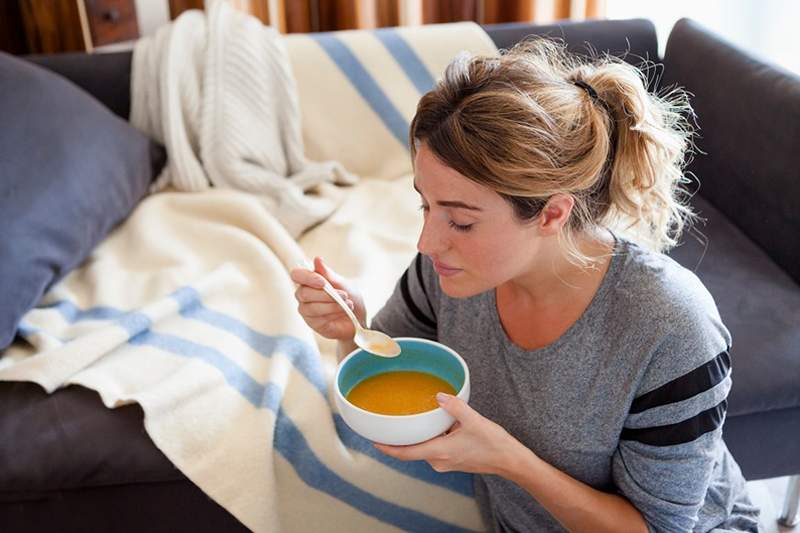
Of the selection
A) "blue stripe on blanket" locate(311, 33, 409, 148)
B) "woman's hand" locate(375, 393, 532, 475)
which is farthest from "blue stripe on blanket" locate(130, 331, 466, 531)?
"blue stripe on blanket" locate(311, 33, 409, 148)

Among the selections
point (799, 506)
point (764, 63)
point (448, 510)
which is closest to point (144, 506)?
point (448, 510)

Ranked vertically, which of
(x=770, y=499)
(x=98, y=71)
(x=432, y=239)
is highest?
(x=432, y=239)

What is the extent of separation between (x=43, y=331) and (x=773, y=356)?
128 centimetres

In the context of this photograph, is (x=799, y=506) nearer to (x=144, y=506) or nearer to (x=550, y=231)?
(x=550, y=231)

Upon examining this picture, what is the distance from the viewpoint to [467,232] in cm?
103

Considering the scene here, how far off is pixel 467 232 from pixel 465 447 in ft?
0.84

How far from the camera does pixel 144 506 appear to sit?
1.37 meters

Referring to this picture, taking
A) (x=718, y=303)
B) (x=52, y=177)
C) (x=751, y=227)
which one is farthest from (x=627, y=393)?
(x=52, y=177)

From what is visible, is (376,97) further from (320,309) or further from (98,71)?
(320,309)

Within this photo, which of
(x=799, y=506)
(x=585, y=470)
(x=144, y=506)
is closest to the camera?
(x=585, y=470)

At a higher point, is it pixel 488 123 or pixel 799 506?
pixel 488 123

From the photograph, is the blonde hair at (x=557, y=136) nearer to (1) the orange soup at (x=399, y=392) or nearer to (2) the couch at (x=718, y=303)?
(1) the orange soup at (x=399, y=392)

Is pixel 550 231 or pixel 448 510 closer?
pixel 550 231

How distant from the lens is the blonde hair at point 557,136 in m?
0.98
